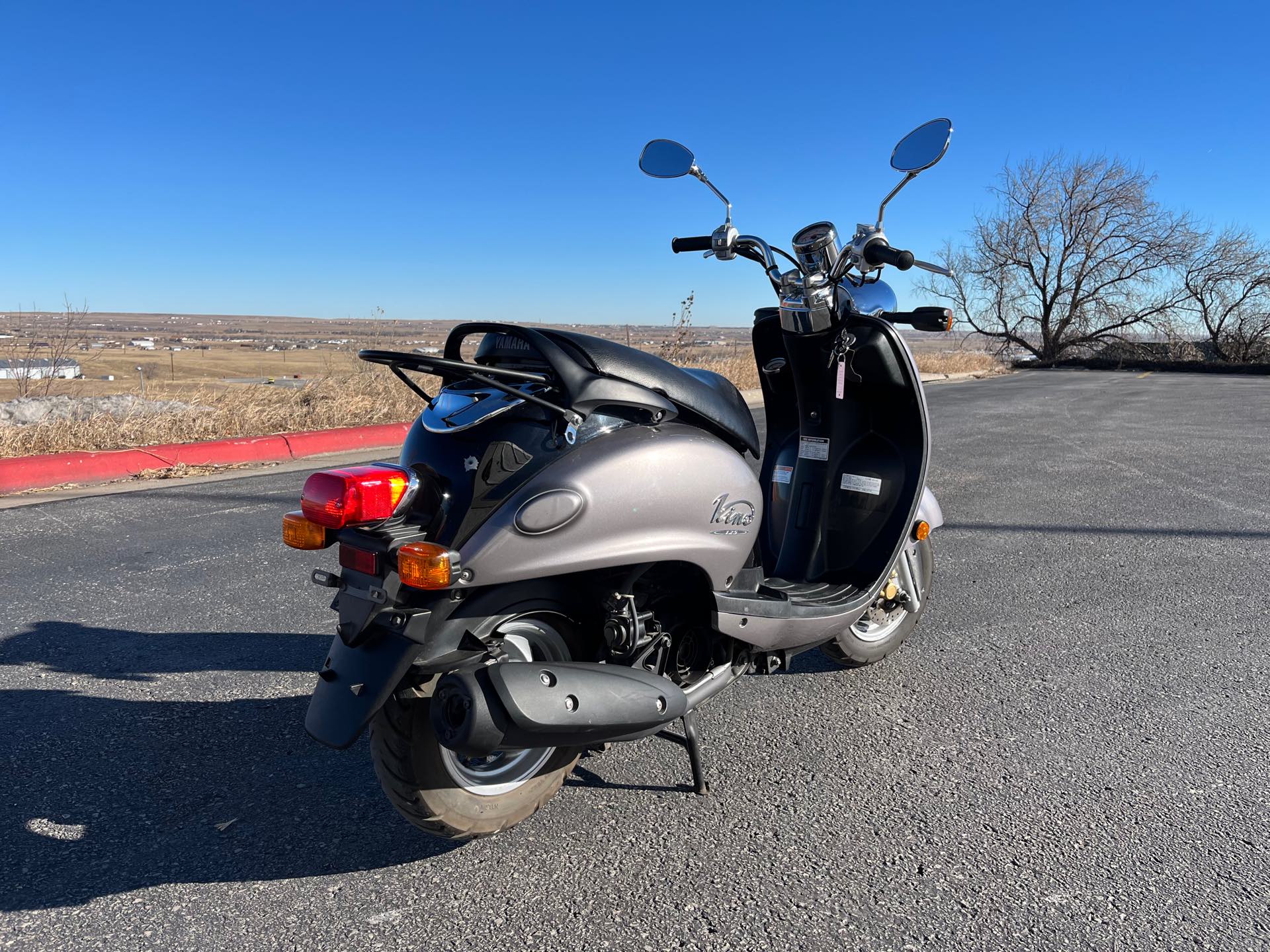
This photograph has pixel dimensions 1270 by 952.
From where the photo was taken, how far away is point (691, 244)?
3.36 meters

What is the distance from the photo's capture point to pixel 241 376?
75.3 feet

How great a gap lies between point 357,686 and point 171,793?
929 millimetres

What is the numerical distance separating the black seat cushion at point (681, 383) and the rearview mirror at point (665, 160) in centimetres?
95

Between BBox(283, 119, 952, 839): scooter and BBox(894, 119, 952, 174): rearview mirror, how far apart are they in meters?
0.04

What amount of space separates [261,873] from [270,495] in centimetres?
506

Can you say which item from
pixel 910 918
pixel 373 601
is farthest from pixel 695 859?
pixel 373 601

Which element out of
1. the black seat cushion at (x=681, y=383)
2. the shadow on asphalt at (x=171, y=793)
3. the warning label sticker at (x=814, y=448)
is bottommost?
the shadow on asphalt at (x=171, y=793)

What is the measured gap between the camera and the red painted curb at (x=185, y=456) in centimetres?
730

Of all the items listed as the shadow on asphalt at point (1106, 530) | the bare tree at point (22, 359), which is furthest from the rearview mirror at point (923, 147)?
the bare tree at point (22, 359)

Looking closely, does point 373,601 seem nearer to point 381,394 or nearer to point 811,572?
point 811,572

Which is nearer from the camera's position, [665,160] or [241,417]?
[665,160]

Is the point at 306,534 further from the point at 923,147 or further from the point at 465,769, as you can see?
the point at 923,147

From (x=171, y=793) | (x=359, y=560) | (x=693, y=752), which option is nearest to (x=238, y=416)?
(x=171, y=793)

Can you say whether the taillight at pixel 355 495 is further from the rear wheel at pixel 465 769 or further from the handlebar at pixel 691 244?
the handlebar at pixel 691 244
